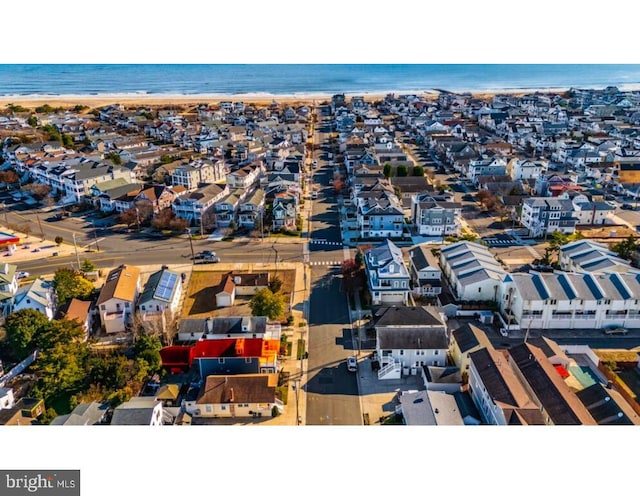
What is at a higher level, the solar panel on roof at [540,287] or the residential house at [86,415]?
the solar panel on roof at [540,287]

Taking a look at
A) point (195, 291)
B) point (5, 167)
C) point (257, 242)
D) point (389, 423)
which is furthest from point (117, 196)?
point (389, 423)

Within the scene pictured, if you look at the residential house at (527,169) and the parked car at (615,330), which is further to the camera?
the residential house at (527,169)

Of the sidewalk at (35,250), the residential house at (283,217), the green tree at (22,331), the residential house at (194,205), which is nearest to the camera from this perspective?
the green tree at (22,331)

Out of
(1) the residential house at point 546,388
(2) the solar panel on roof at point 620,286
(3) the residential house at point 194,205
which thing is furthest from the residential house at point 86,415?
(2) the solar panel on roof at point 620,286

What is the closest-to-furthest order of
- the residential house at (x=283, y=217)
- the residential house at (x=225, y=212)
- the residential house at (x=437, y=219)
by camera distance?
the residential house at (x=437, y=219) → the residential house at (x=283, y=217) → the residential house at (x=225, y=212)

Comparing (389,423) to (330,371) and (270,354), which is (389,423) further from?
(270,354)

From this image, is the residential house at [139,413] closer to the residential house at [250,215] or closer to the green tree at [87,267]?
the green tree at [87,267]

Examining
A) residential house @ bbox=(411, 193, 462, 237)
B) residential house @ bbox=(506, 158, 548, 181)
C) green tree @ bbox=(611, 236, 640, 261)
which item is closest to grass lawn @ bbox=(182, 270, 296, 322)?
residential house @ bbox=(411, 193, 462, 237)

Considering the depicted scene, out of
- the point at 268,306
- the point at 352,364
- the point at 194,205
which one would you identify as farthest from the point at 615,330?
the point at 194,205
